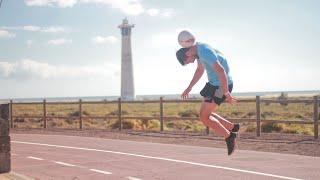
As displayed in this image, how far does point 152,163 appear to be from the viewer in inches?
496

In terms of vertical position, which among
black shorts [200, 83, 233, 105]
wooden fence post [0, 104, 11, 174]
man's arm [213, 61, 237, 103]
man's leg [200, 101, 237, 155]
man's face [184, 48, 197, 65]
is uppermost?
man's face [184, 48, 197, 65]

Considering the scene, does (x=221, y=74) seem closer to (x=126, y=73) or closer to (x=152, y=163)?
(x=152, y=163)

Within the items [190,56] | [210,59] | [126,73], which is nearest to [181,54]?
[190,56]

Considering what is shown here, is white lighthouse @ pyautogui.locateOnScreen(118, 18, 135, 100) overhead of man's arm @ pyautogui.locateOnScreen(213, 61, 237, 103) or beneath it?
overhead

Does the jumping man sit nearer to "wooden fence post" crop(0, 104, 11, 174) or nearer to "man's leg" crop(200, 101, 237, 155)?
"man's leg" crop(200, 101, 237, 155)

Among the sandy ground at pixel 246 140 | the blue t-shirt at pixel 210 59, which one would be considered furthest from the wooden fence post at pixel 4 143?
the sandy ground at pixel 246 140

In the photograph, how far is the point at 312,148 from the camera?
634 inches

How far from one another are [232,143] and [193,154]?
8015 millimetres

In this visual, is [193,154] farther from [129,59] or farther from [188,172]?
[129,59]

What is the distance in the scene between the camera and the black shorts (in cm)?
612

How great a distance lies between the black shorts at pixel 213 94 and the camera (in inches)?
241

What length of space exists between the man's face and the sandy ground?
923 cm

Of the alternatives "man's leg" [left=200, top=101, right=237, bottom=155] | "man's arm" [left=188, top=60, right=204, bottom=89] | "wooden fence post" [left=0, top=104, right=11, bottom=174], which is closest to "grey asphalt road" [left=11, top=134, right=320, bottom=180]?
"wooden fence post" [left=0, top=104, right=11, bottom=174]

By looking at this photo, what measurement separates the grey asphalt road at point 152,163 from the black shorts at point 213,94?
14.4ft
